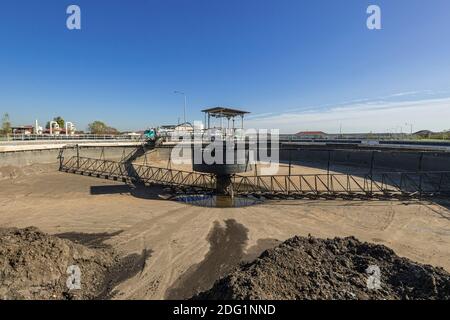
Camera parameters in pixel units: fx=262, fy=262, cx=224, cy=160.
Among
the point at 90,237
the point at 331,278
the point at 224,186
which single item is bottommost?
the point at 90,237

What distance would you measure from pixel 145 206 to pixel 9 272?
1119 centimetres

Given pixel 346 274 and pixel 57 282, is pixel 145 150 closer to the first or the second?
pixel 57 282

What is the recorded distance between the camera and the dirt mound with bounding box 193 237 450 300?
5823mm

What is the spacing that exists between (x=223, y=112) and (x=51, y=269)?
30039 millimetres

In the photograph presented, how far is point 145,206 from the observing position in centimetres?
1884

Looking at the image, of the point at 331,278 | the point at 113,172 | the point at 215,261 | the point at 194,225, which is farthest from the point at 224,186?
the point at 331,278

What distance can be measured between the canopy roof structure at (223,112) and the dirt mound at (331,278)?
27688 mm

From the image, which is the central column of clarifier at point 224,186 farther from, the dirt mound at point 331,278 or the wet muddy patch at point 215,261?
the dirt mound at point 331,278

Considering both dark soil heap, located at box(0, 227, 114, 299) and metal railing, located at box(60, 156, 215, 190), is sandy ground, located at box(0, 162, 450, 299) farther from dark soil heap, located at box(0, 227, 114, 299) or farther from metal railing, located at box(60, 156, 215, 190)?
metal railing, located at box(60, 156, 215, 190)

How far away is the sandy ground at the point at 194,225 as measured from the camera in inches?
392

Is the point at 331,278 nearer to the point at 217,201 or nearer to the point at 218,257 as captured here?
the point at 218,257

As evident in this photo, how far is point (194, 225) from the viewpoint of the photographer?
48.8ft

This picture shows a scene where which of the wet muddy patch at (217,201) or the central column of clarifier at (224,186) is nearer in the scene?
the wet muddy patch at (217,201)

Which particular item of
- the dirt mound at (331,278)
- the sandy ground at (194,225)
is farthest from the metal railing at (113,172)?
the dirt mound at (331,278)
